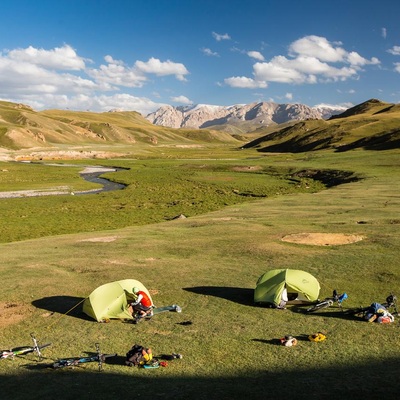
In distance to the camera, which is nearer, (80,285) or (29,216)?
(80,285)

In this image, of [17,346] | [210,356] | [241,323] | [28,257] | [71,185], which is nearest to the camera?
[210,356]

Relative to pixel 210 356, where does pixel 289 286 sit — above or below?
above

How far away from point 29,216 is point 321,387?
187 ft

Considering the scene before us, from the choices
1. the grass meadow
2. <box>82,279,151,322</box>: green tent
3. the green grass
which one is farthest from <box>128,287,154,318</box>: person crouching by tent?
the green grass

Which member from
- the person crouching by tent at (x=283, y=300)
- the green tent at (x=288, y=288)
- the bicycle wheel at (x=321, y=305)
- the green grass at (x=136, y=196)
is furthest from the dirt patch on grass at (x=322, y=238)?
the green grass at (x=136, y=196)

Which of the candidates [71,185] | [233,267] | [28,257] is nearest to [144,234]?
[28,257]

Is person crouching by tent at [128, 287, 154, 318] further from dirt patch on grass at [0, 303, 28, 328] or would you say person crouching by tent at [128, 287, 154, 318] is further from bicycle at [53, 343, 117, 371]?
dirt patch on grass at [0, 303, 28, 328]

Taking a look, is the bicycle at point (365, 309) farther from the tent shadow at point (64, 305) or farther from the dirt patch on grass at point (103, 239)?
the dirt patch on grass at point (103, 239)

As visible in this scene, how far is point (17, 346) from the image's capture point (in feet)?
65.4

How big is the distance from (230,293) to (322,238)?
1530 cm

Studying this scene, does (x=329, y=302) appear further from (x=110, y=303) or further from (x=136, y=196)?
(x=136, y=196)

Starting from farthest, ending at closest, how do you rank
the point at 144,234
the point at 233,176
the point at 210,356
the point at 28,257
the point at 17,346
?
the point at 233,176, the point at 144,234, the point at 28,257, the point at 17,346, the point at 210,356

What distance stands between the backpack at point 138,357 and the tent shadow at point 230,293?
8242 millimetres

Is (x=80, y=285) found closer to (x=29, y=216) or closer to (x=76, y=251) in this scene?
(x=76, y=251)
